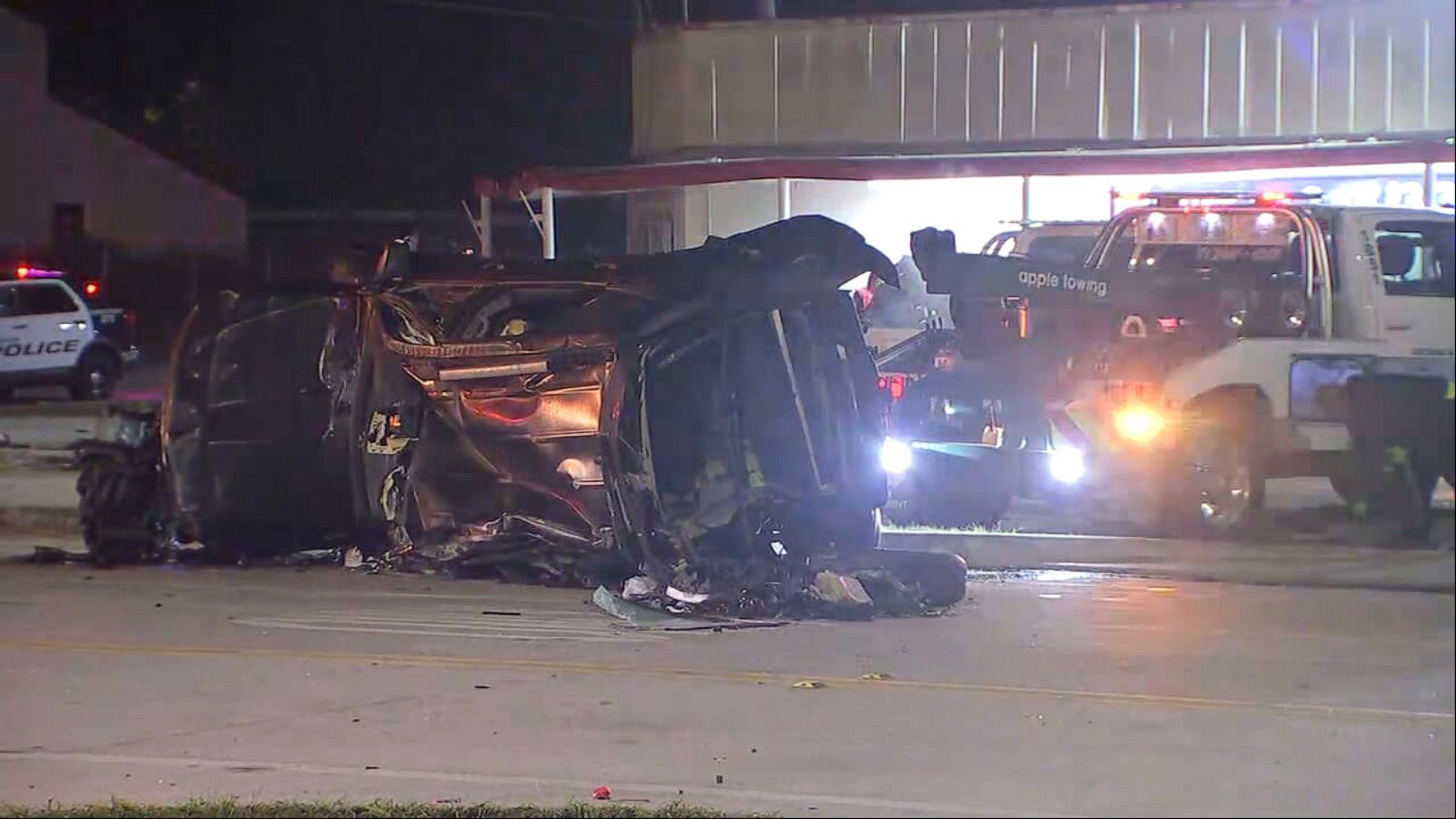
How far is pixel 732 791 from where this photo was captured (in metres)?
6.07

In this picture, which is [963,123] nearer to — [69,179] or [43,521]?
[43,521]

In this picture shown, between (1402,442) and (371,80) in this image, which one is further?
(371,80)

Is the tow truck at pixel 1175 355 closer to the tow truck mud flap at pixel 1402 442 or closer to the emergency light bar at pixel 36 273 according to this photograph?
the tow truck mud flap at pixel 1402 442

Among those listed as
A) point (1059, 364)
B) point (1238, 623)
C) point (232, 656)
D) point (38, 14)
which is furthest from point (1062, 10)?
point (38, 14)

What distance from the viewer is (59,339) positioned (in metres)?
13.8

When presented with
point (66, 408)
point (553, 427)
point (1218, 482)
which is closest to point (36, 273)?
point (66, 408)

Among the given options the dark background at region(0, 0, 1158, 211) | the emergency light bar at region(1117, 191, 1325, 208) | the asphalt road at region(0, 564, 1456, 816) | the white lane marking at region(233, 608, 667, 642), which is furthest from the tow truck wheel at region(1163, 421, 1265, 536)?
the dark background at region(0, 0, 1158, 211)

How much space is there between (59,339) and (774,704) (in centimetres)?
845

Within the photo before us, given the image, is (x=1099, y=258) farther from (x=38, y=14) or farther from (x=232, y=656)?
(x=38, y=14)

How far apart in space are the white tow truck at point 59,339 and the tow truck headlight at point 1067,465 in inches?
267

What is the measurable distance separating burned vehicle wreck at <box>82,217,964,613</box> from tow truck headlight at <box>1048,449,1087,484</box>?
3.83ft

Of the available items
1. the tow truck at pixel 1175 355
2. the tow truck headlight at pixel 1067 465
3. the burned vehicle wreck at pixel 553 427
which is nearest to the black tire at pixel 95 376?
the burned vehicle wreck at pixel 553 427

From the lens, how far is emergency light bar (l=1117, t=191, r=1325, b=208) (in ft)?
28.6

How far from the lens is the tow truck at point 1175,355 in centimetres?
542
